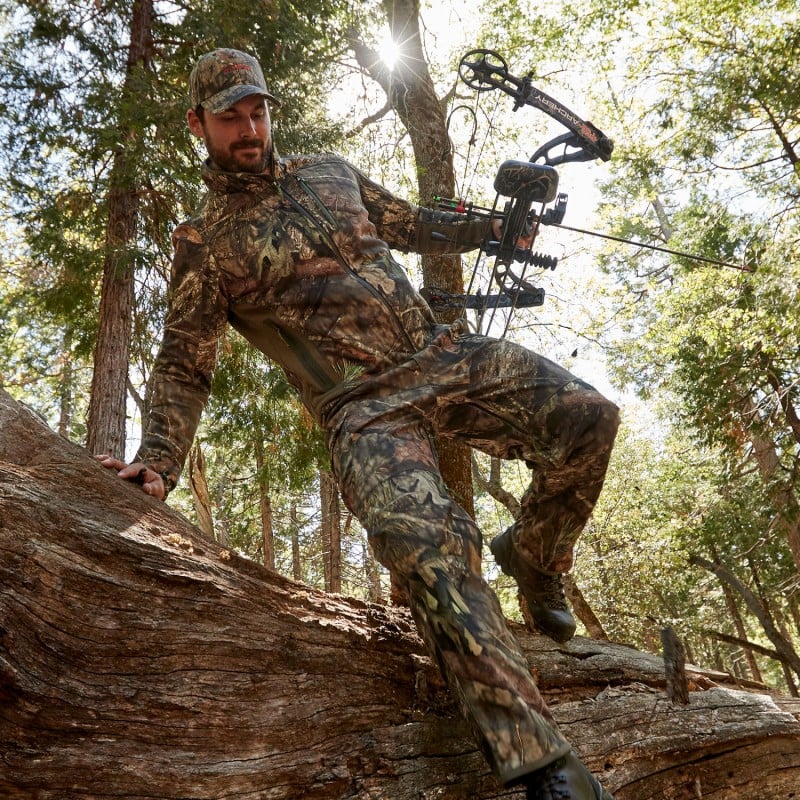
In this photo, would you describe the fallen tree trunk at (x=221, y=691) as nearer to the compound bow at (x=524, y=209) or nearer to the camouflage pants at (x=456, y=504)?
the camouflage pants at (x=456, y=504)

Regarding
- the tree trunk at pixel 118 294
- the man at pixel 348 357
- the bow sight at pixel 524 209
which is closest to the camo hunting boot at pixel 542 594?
the man at pixel 348 357

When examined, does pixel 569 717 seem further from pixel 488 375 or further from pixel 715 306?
pixel 715 306

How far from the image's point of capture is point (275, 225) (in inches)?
115

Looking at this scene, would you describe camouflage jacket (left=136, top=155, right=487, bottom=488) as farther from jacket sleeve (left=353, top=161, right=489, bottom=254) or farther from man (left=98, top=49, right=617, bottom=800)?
jacket sleeve (left=353, top=161, right=489, bottom=254)

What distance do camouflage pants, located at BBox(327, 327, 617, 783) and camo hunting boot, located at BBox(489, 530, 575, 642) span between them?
0.08 m

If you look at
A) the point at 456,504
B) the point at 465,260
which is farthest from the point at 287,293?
the point at 465,260

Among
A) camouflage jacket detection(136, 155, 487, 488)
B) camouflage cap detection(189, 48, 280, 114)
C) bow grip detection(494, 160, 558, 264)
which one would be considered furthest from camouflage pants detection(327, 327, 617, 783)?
camouflage cap detection(189, 48, 280, 114)

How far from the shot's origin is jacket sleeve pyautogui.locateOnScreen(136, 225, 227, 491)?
9.96ft

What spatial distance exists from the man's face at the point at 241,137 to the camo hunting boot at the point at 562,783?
8.17 feet

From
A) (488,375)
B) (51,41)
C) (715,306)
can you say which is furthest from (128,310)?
(715,306)

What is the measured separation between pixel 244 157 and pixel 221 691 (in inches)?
82.7

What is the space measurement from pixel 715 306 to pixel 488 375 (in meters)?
10.3

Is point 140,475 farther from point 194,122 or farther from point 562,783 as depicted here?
point 562,783

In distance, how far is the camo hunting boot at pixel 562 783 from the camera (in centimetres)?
195
